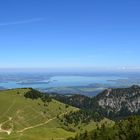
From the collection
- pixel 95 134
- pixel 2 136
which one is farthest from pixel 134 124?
pixel 2 136

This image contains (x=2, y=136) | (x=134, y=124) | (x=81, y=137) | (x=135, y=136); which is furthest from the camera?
(x=2, y=136)

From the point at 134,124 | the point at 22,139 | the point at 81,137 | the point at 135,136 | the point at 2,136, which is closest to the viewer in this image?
the point at 135,136

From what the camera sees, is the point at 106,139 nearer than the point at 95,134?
Yes

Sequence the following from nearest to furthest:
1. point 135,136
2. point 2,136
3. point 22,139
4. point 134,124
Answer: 1. point 135,136
2. point 134,124
3. point 22,139
4. point 2,136

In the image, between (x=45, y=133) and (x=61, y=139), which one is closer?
(x=61, y=139)

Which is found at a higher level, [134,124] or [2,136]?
[134,124]

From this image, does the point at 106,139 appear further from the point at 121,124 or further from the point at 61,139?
the point at 61,139

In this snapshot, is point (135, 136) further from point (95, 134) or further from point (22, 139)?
point (22, 139)

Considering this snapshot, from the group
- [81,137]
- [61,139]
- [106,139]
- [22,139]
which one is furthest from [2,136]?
[106,139]

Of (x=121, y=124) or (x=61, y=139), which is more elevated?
(x=121, y=124)
